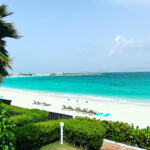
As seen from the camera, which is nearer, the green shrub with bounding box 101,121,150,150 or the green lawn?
the green lawn

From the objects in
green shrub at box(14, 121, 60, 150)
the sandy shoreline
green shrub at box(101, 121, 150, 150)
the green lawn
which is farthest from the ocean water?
green shrub at box(14, 121, 60, 150)

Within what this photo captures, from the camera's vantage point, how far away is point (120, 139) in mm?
6355

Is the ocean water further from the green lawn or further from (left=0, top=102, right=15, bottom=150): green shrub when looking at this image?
(left=0, top=102, right=15, bottom=150): green shrub

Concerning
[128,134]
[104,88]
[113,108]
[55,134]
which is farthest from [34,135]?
[104,88]

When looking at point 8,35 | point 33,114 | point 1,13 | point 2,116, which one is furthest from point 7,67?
point 2,116

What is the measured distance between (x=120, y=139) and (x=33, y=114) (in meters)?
4.24

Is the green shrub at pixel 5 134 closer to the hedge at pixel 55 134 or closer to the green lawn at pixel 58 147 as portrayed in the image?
the hedge at pixel 55 134

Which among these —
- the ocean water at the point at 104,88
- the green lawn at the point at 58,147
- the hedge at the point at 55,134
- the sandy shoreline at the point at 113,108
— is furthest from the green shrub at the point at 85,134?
the ocean water at the point at 104,88

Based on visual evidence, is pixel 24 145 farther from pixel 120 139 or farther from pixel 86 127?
pixel 120 139

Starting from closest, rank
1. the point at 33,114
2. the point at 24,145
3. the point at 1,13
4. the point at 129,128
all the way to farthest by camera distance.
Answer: the point at 24,145 → the point at 129,128 → the point at 33,114 → the point at 1,13

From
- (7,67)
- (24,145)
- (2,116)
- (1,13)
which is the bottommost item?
(24,145)

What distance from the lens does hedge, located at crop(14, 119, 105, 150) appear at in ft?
17.1

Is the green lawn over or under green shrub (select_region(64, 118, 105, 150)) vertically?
under

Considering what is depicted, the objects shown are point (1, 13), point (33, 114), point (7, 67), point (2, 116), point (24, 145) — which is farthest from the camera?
point (7, 67)
